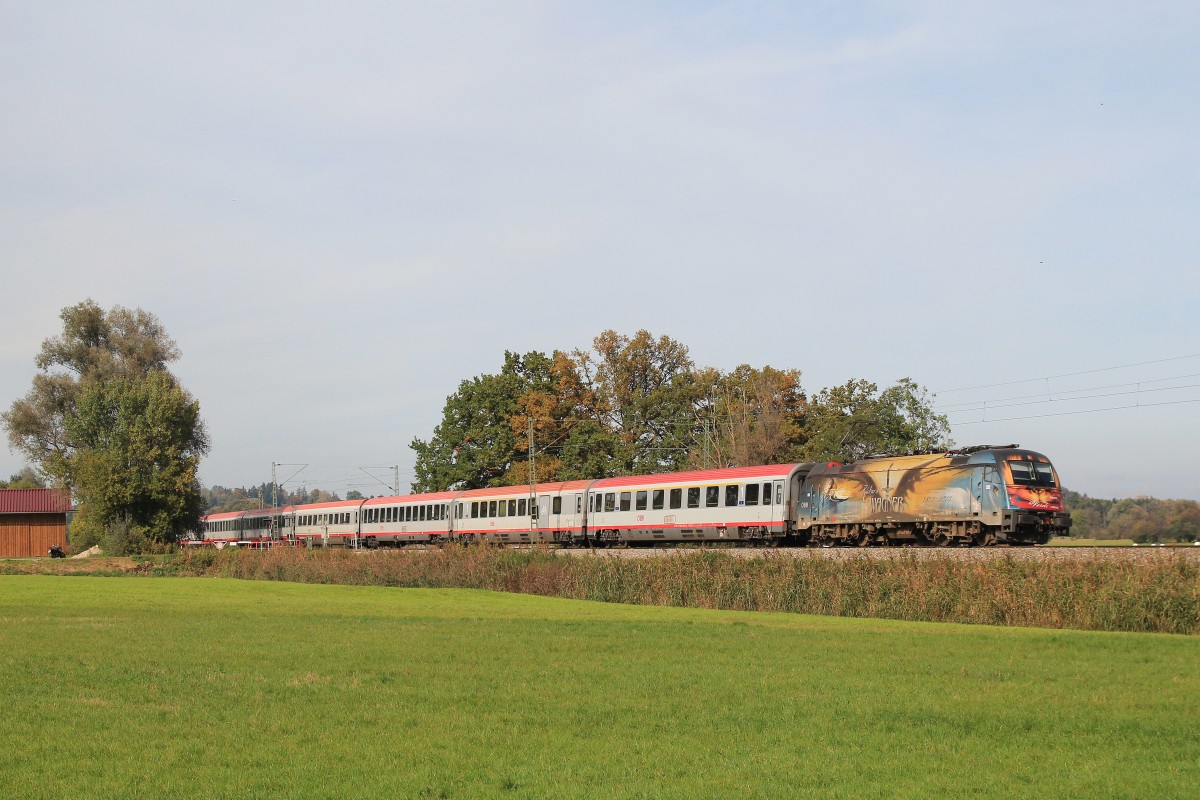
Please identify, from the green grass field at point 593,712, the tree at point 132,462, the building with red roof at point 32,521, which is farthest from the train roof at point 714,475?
the building with red roof at point 32,521

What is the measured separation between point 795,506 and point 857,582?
1503 cm

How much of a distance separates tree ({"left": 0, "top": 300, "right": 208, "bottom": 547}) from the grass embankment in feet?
89.9

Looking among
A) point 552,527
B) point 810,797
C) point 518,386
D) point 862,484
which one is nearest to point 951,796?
point 810,797

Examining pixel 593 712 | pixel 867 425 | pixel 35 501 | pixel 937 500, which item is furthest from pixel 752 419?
pixel 593 712

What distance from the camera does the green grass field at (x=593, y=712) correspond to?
10.4 meters

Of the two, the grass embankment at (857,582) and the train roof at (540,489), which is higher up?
the train roof at (540,489)

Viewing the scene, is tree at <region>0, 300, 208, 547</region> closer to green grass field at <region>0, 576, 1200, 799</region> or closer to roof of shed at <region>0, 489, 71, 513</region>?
roof of shed at <region>0, 489, 71, 513</region>

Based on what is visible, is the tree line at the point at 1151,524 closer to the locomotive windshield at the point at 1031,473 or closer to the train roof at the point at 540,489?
the locomotive windshield at the point at 1031,473

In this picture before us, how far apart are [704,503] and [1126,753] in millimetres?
36238

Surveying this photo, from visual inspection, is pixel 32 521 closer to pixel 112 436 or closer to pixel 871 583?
pixel 112 436

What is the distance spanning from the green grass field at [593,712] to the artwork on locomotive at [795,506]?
49.4 ft

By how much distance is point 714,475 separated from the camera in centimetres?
4759

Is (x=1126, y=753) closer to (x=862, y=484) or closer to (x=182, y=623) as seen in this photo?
(x=182, y=623)

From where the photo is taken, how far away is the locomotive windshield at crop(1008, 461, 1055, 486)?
119 feet
